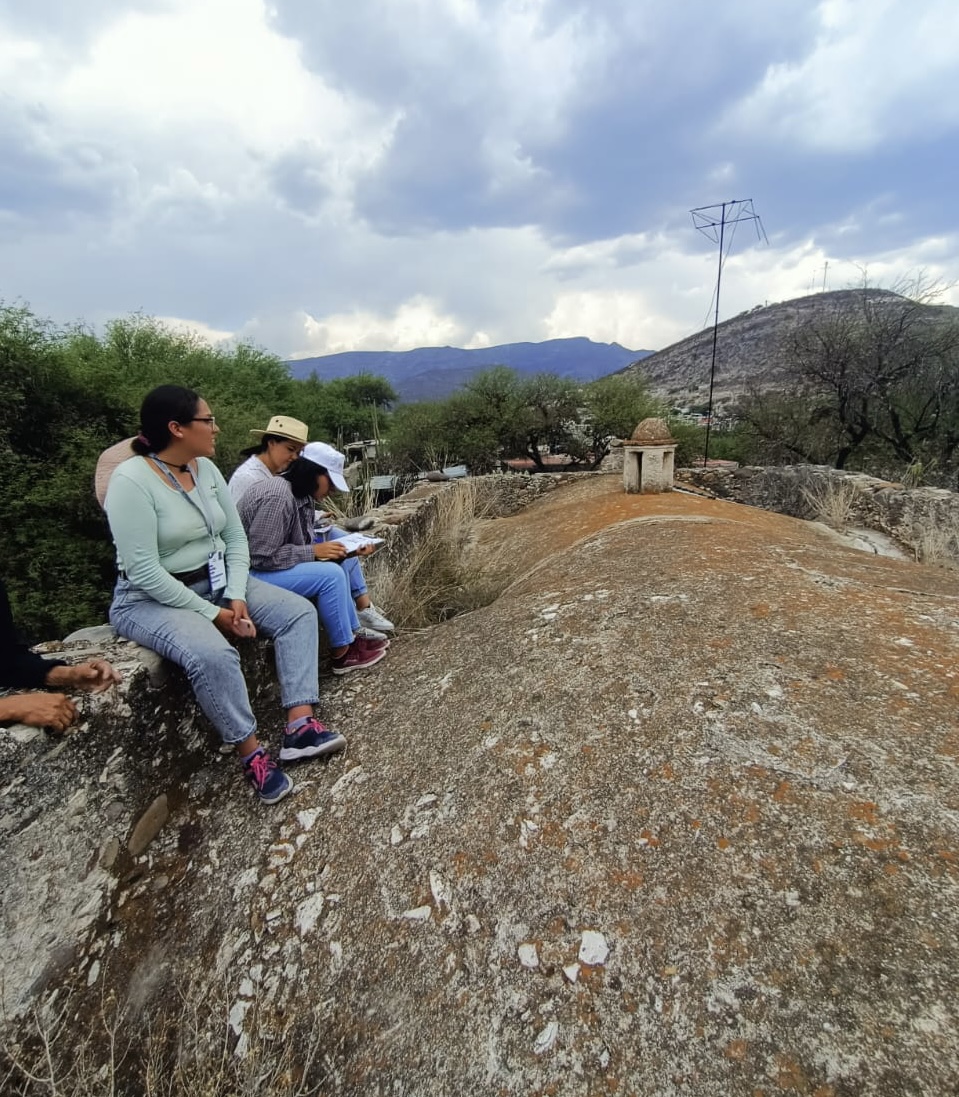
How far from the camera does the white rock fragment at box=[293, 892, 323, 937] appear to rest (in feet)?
5.54

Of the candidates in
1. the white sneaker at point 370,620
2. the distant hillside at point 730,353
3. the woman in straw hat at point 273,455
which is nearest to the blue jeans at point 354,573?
the white sneaker at point 370,620

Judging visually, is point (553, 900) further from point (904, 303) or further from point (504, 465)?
point (904, 303)

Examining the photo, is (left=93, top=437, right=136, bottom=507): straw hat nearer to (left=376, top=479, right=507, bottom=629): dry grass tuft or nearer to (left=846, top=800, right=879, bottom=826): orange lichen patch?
(left=376, top=479, right=507, bottom=629): dry grass tuft

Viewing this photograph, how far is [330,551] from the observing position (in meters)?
2.89

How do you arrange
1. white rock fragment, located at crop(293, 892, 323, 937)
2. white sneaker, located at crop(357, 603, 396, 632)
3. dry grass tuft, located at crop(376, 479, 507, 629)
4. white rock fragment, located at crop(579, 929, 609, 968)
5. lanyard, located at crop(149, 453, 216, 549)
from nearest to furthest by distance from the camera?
white rock fragment, located at crop(579, 929, 609, 968) → white rock fragment, located at crop(293, 892, 323, 937) → lanyard, located at crop(149, 453, 216, 549) → white sneaker, located at crop(357, 603, 396, 632) → dry grass tuft, located at crop(376, 479, 507, 629)

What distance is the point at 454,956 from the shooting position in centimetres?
153

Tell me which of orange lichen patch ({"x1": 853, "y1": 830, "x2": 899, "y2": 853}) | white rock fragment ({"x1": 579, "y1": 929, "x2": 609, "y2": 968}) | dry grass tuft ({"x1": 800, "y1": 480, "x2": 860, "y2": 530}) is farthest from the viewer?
dry grass tuft ({"x1": 800, "y1": 480, "x2": 860, "y2": 530})

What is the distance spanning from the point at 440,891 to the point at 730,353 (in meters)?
54.7

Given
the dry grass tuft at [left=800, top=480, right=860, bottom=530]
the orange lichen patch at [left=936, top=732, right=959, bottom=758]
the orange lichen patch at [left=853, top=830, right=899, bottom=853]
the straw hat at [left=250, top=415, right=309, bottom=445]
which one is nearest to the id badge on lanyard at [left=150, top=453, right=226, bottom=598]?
the straw hat at [left=250, top=415, right=309, bottom=445]

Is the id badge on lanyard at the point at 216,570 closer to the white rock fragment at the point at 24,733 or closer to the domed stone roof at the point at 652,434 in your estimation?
the white rock fragment at the point at 24,733

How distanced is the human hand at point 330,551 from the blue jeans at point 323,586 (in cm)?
4

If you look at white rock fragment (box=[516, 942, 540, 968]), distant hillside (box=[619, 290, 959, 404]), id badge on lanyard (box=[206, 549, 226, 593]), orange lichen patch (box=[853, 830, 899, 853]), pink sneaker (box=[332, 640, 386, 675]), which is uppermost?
distant hillside (box=[619, 290, 959, 404])

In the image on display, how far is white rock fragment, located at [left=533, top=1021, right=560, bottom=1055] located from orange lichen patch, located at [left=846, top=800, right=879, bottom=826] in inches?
42.7

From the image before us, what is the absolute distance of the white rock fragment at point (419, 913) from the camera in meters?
1.64
